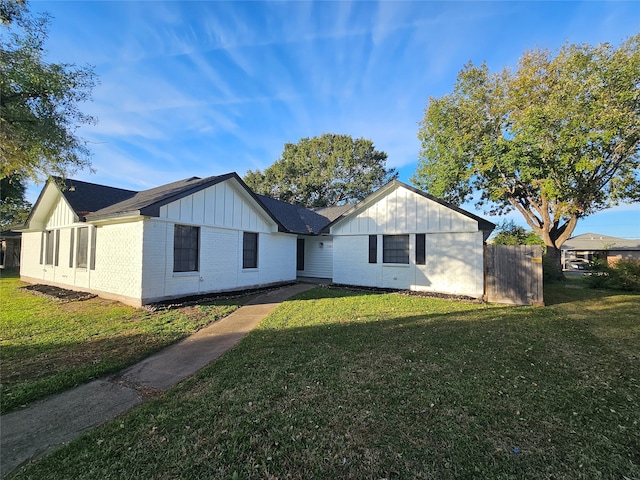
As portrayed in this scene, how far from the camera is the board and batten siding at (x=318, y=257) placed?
16203mm

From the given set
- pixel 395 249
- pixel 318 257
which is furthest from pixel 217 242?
pixel 395 249

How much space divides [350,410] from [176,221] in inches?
330

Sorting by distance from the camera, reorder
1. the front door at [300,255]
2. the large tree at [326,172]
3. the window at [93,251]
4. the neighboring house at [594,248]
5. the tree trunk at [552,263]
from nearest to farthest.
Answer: the window at [93,251] → the tree trunk at [552,263] → the front door at [300,255] → the large tree at [326,172] → the neighboring house at [594,248]

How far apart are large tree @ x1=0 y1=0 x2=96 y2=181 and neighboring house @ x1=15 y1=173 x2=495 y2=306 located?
2186 mm

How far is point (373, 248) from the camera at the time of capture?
13188 millimetres

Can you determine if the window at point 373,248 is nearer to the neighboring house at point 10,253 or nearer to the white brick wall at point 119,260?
the white brick wall at point 119,260

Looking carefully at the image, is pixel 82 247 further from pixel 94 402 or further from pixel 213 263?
pixel 94 402

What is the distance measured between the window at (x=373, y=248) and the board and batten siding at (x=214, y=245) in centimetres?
439

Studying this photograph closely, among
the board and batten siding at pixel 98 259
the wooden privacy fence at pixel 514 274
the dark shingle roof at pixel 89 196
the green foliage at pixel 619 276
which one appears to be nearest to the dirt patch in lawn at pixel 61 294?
the board and batten siding at pixel 98 259

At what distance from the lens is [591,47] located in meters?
13.9

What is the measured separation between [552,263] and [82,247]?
24131 millimetres

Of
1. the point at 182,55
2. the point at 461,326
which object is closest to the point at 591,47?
the point at 461,326

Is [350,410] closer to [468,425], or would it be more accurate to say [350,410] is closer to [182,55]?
[468,425]

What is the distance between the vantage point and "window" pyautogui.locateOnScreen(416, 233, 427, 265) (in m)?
11.9
